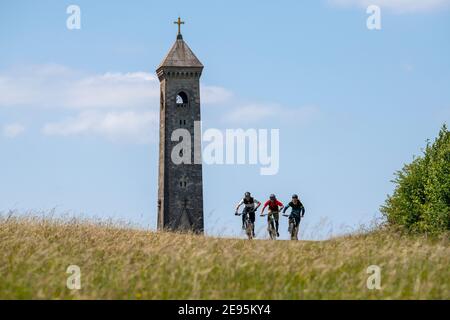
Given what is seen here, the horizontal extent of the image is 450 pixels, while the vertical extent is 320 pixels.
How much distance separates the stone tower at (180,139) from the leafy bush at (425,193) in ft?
67.2

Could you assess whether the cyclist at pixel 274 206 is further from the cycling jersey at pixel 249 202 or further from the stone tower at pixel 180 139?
the stone tower at pixel 180 139

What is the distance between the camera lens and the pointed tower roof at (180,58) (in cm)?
6600

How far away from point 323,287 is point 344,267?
2296 mm

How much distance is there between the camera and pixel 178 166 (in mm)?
65438

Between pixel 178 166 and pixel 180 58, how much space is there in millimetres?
8187

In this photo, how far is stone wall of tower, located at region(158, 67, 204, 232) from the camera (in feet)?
211

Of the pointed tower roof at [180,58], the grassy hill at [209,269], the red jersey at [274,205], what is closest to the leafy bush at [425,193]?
the red jersey at [274,205]

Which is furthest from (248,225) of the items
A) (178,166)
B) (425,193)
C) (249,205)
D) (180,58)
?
(180,58)

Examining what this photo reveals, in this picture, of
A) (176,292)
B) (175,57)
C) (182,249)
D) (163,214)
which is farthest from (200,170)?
(176,292)

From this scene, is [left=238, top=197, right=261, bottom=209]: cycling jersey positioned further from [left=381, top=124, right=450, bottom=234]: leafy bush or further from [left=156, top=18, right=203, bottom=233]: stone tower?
[left=156, top=18, right=203, bottom=233]: stone tower
